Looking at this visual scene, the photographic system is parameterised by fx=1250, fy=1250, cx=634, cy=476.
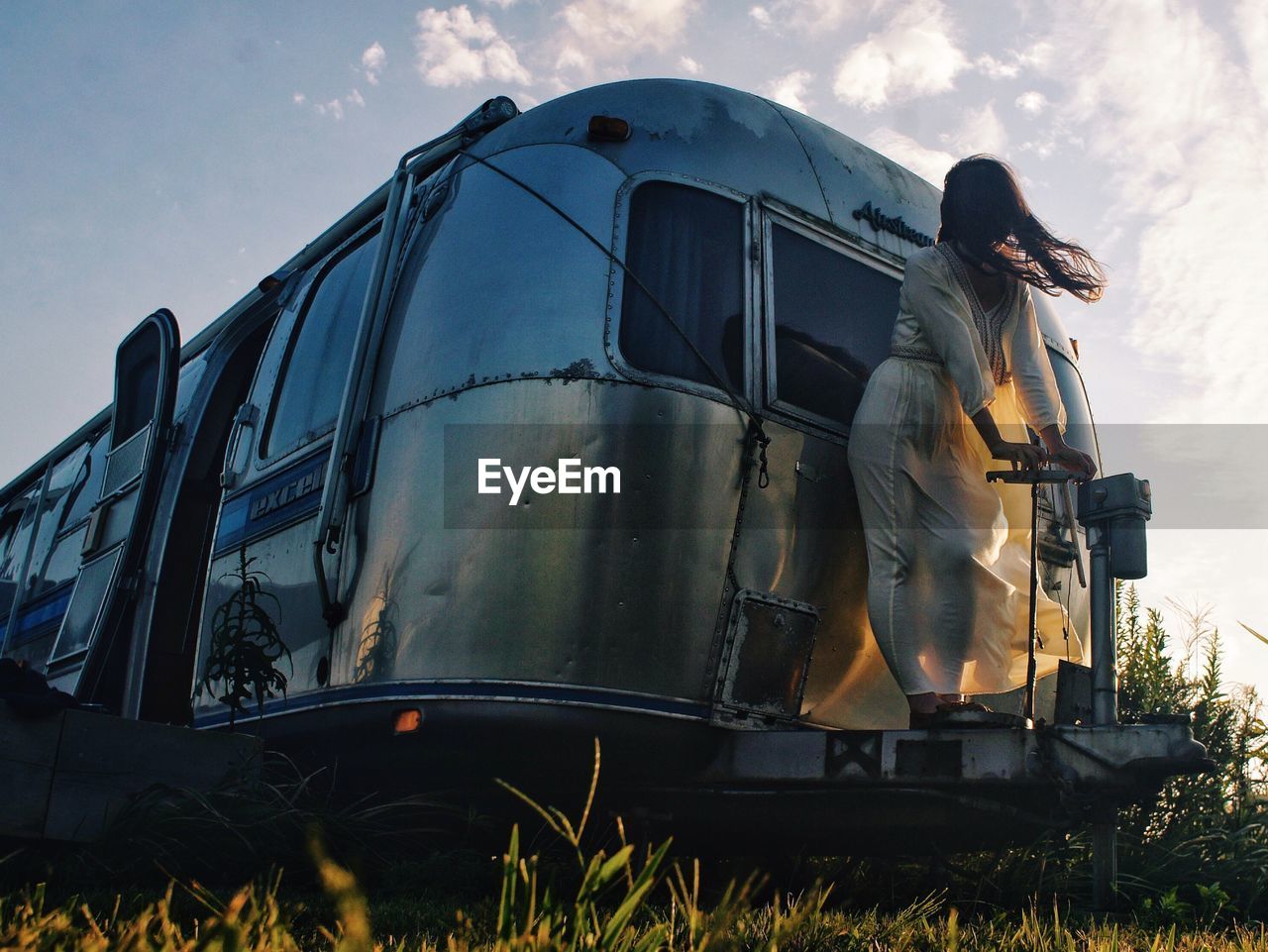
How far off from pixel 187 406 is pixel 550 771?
3.36m

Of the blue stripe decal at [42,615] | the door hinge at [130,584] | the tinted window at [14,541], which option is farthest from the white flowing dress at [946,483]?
the tinted window at [14,541]

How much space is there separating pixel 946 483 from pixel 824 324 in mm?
713

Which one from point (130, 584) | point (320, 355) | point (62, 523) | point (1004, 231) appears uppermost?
point (1004, 231)

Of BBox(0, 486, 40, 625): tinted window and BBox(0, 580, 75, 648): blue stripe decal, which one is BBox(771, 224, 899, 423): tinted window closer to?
BBox(0, 580, 75, 648): blue stripe decal

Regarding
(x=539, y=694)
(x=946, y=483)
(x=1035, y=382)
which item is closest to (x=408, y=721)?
(x=539, y=694)

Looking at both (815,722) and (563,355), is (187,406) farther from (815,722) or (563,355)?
(815,722)

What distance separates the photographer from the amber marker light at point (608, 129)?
4.04m

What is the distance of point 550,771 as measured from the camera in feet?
11.2

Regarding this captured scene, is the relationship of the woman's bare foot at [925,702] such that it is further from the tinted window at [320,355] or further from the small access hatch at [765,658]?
the tinted window at [320,355]

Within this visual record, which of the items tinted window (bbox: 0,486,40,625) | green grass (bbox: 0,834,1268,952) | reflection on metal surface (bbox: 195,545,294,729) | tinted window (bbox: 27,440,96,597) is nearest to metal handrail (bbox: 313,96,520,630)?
reflection on metal surface (bbox: 195,545,294,729)

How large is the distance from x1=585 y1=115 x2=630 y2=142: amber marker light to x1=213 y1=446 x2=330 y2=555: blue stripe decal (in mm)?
1406

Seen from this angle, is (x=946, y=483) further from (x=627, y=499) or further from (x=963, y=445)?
(x=627, y=499)

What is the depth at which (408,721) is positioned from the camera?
11.5 ft

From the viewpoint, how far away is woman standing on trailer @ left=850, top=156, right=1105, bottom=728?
3504 mm
